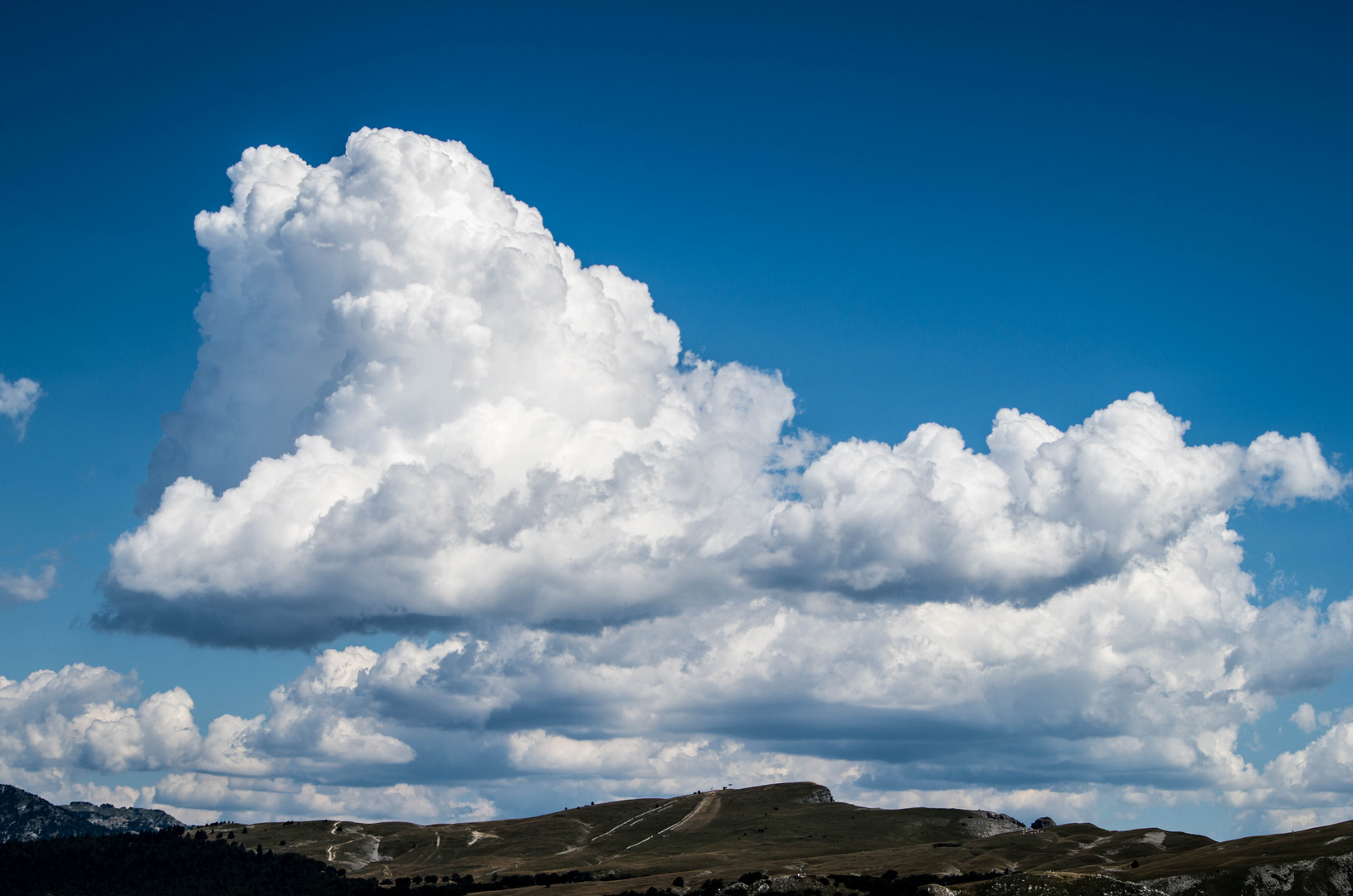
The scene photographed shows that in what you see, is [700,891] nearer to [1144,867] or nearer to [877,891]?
[877,891]

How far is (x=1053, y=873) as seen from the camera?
6161 inches

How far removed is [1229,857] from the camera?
624 feet

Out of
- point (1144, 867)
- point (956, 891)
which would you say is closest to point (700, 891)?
point (956, 891)

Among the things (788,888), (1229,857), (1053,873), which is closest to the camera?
(1053,873)

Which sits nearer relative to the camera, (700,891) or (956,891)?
(956,891)

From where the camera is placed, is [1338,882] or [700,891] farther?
[700,891]

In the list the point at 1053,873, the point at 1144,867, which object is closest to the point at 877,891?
the point at 1053,873

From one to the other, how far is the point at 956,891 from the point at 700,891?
56.7 m

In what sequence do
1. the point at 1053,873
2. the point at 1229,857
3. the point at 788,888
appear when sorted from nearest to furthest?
the point at 1053,873 < the point at 788,888 < the point at 1229,857

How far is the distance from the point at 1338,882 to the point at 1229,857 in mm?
21838

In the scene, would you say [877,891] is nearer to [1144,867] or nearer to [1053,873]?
[1053,873]

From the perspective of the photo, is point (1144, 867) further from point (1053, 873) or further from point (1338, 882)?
point (1053, 873)

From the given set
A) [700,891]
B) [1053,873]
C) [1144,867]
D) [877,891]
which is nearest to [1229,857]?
[1144,867]

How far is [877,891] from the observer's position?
16212 centimetres
